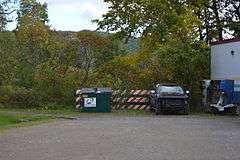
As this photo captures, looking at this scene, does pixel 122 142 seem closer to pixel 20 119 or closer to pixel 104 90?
pixel 20 119

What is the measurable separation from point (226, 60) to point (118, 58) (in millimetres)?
13369

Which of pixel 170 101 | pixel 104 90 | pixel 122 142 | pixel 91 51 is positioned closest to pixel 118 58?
pixel 91 51

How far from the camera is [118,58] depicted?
45.9 meters

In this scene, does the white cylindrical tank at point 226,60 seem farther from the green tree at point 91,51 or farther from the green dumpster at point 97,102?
the green tree at point 91,51

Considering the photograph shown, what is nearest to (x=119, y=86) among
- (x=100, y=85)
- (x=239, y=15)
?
(x=100, y=85)

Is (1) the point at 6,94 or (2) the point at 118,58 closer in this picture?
(1) the point at 6,94

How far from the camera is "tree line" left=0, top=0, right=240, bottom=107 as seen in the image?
36906 millimetres

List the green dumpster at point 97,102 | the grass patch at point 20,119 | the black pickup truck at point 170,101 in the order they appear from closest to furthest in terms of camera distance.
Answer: the grass patch at point 20,119 < the black pickup truck at point 170,101 < the green dumpster at point 97,102

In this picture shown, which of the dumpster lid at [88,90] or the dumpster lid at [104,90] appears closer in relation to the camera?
the dumpster lid at [104,90]

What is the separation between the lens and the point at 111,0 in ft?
159

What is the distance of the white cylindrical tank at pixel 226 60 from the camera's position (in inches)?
1289

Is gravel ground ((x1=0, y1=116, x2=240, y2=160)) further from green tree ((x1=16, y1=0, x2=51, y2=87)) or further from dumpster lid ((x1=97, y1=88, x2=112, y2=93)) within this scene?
green tree ((x1=16, y1=0, x2=51, y2=87))

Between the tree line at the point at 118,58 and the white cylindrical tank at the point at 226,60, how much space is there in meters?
1.12

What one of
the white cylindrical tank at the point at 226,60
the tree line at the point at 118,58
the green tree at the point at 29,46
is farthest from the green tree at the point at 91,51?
the white cylindrical tank at the point at 226,60
